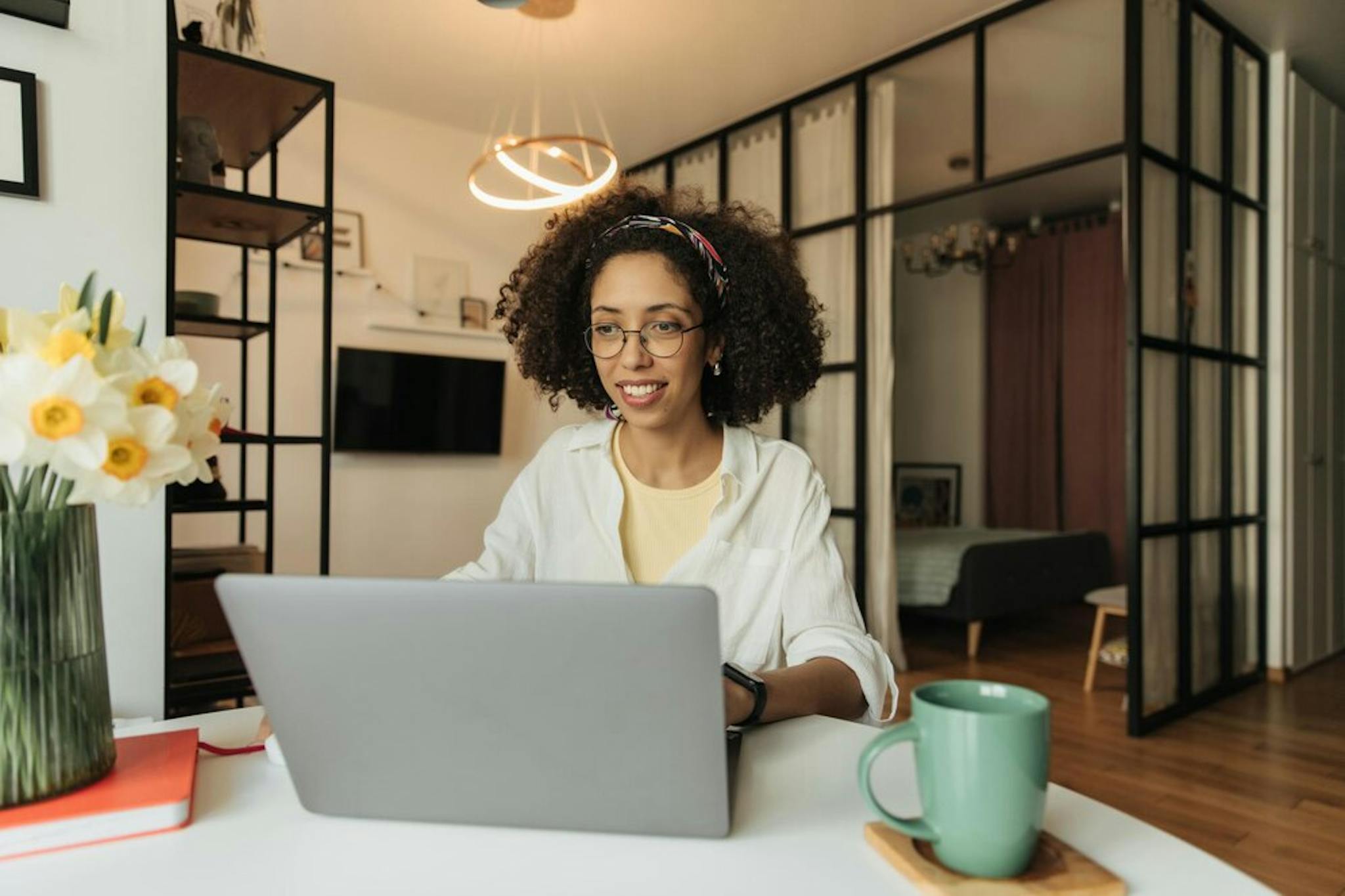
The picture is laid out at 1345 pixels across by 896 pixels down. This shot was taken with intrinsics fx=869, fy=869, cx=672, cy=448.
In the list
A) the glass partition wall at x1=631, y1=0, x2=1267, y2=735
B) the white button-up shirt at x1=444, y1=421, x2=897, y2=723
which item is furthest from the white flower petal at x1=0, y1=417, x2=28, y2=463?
the glass partition wall at x1=631, y1=0, x2=1267, y2=735

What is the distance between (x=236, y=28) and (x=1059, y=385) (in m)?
5.75

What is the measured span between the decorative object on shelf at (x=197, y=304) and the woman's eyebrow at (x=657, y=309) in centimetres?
163

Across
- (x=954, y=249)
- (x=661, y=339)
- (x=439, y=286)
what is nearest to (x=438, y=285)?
(x=439, y=286)

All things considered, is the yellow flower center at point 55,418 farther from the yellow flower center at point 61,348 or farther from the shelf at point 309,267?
the shelf at point 309,267

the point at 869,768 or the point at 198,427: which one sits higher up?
the point at 198,427

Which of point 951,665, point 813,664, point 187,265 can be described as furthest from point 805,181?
point 813,664

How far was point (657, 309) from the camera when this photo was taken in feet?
4.26

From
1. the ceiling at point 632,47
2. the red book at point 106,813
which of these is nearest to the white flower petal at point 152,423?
the red book at point 106,813

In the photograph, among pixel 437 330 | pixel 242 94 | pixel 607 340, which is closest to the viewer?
pixel 607 340

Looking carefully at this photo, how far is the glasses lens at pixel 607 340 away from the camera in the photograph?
131 cm

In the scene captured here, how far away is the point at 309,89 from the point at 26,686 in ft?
6.55

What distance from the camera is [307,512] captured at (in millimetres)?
4215

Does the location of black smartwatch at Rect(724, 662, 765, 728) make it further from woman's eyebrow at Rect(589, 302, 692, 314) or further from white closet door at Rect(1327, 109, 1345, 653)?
white closet door at Rect(1327, 109, 1345, 653)

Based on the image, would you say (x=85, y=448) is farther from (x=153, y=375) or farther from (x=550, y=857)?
(x=550, y=857)
